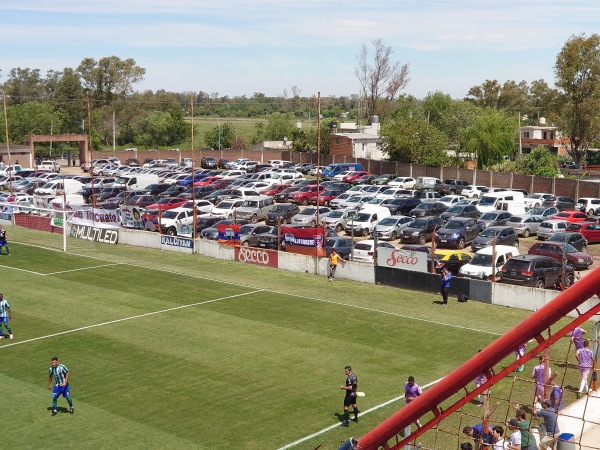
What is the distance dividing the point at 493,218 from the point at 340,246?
1288 cm

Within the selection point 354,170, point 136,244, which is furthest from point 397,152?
point 136,244

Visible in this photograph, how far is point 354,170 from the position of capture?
78438mm

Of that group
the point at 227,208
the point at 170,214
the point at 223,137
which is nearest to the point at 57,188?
the point at 227,208

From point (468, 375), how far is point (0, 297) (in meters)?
23.9

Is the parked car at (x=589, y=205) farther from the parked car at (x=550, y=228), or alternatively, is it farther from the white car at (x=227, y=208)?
the white car at (x=227, y=208)

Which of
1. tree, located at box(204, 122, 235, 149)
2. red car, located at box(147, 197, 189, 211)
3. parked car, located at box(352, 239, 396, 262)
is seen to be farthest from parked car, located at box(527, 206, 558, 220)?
tree, located at box(204, 122, 235, 149)

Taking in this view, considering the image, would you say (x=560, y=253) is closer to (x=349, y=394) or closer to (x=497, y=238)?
(x=497, y=238)

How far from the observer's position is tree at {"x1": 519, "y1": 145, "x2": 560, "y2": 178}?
73438 millimetres

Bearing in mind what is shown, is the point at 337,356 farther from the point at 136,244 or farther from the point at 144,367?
the point at 136,244

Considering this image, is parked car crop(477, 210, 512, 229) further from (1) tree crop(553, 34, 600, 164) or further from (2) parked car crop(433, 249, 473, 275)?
(1) tree crop(553, 34, 600, 164)

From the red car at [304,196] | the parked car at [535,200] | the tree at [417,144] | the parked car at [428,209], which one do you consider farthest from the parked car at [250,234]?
the tree at [417,144]

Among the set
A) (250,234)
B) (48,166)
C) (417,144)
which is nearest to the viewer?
(250,234)

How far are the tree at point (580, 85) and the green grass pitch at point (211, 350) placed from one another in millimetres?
60847

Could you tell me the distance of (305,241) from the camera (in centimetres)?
3912
